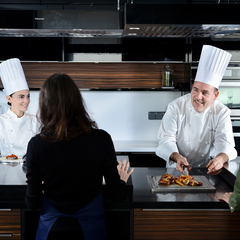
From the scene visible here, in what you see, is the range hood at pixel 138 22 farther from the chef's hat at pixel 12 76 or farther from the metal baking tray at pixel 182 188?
the metal baking tray at pixel 182 188

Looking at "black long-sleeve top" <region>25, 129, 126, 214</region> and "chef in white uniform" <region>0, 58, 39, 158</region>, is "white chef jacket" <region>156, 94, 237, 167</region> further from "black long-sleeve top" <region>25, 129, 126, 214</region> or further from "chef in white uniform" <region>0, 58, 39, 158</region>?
"chef in white uniform" <region>0, 58, 39, 158</region>

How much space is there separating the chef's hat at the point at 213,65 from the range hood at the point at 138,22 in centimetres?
12

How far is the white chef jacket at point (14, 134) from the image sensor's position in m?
2.44

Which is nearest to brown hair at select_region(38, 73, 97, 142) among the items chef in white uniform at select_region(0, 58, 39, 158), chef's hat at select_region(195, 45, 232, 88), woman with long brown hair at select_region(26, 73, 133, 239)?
woman with long brown hair at select_region(26, 73, 133, 239)

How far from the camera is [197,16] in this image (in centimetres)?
170

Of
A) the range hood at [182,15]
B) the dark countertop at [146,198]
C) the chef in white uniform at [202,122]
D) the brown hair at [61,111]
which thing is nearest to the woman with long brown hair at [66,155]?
the brown hair at [61,111]

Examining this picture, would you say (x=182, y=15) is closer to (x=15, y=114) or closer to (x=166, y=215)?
(x=166, y=215)

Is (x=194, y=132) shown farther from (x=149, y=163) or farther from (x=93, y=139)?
(x=93, y=139)

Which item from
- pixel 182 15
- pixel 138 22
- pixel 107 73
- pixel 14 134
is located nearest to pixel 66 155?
pixel 138 22

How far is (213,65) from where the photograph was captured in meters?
2.11

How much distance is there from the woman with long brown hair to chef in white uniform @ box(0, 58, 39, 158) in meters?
1.34

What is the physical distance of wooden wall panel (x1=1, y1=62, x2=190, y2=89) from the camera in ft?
11.0

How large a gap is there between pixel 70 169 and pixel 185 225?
0.67 metres

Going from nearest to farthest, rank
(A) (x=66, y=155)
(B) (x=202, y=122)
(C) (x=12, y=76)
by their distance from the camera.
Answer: (A) (x=66, y=155)
(B) (x=202, y=122)
(C) (x=12, y=76)
